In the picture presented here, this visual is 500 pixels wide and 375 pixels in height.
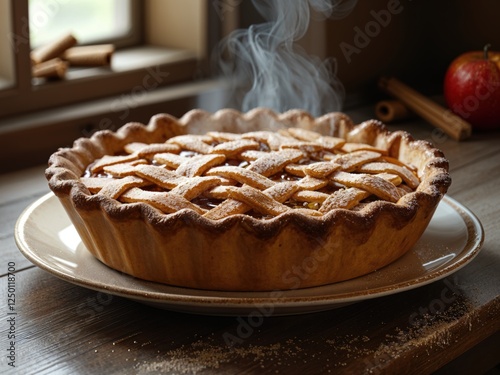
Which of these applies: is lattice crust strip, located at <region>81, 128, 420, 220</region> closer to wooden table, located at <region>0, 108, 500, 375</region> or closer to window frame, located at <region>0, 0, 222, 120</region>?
wooden table, located at <region>0, 108, 500, 375</region>

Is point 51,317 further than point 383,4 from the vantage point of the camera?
No

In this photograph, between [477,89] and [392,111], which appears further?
[392,111]

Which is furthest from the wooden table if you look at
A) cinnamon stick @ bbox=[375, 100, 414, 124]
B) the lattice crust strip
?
cinnamon stick @ bbox=[375, 100, 414, 124]

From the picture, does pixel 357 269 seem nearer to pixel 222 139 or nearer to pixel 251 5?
pixel 222 139

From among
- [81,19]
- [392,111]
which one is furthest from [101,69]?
[392,111]

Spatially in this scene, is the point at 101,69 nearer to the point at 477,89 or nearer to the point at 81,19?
the point at 81,19

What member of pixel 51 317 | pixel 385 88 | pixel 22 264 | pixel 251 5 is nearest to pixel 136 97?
pixel 251 5
